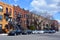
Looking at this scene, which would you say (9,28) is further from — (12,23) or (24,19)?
(24,19)

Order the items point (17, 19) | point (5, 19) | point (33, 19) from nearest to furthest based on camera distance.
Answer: point (5, 19), point (17, 19), point (33, 19)

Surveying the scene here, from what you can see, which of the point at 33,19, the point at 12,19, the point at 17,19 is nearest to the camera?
the point at 12,19

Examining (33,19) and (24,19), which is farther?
(33,19)

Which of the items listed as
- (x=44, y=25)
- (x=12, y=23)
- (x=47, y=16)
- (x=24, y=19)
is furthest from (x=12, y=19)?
(x=44, y=25)

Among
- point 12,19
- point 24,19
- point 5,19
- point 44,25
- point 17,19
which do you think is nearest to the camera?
point 5,19

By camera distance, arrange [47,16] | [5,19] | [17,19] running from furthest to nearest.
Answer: [47,16]
[17,19]
[5,19]

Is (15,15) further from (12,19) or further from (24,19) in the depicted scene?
(24,19)

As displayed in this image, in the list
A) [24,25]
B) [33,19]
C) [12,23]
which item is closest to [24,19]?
[24,25]

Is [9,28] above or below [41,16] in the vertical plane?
below

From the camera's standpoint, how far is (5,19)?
5956 cm

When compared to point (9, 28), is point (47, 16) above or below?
above

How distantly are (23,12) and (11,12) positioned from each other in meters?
13.0

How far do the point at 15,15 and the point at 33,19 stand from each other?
18.5 meters

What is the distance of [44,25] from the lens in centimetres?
10062
